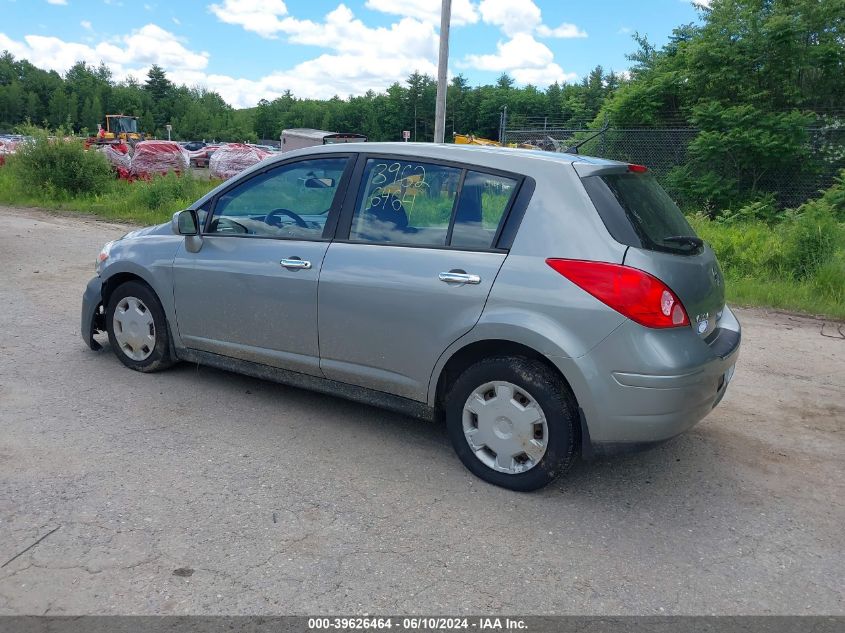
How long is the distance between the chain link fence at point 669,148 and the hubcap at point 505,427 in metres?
11.8

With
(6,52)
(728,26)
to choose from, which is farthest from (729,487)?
(6,52)

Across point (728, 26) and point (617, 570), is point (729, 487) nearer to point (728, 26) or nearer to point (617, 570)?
point (617, 570)

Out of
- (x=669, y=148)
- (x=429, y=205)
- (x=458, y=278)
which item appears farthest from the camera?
(x=669, y=148)

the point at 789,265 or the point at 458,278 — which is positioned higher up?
the point at 458,278

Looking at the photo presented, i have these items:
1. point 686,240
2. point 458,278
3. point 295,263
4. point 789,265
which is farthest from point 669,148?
point 458,278

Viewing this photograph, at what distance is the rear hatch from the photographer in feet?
11.7

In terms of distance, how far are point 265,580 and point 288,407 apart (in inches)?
80.1

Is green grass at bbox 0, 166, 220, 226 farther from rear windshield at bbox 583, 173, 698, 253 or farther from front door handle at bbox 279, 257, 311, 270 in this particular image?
rear windshield at bbox 583, 173, 698, 253

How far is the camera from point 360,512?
11.6 ft

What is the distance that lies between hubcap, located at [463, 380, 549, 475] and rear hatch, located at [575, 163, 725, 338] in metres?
0.88

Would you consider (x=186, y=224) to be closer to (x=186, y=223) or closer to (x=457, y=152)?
(x=186, y=223)

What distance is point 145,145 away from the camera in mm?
23734

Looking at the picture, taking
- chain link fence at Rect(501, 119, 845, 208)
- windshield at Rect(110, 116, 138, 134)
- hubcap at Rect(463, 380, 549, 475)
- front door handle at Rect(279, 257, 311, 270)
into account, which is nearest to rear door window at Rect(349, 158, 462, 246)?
front door handle at Rect(279, 257, 311, 270)

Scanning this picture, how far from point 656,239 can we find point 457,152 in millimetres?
1203
